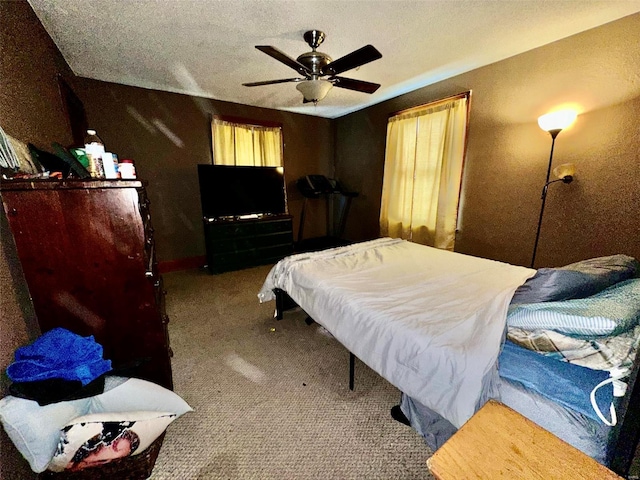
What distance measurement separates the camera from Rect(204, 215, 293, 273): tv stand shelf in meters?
3.49

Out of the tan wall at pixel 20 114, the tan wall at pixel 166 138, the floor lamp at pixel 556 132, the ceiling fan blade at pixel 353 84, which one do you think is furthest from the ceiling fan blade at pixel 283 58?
the tan wall at pixel 166 138

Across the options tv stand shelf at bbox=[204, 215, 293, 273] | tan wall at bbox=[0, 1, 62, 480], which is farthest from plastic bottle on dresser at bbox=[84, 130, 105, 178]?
tv stand shelf at bbox=[204, 215, 293, 273]

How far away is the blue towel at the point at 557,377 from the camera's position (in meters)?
0.78

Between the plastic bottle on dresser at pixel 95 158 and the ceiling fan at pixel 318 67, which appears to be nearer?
the plastic bottle on dresser at pixel 95 158

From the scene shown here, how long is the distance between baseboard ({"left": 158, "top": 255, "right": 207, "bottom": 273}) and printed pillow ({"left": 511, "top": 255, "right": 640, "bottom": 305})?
3919 millimetres

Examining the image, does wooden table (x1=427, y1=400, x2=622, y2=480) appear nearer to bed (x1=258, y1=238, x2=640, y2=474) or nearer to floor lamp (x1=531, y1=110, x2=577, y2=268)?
bed (x1=258, y1=238, x2=640, y2=474)

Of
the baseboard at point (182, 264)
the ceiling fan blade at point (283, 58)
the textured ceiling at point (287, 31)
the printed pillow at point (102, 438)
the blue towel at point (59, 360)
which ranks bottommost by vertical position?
the baseboard at point (182, 264)

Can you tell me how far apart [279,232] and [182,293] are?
62.3 inches

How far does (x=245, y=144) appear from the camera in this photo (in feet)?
13.0

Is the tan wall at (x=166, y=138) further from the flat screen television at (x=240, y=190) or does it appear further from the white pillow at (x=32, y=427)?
the white pillow at (x=32, y=427)

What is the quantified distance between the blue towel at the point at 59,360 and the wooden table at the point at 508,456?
133cm

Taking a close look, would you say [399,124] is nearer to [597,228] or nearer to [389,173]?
[389,173]

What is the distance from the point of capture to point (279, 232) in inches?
156

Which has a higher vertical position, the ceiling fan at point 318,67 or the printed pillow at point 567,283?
the ceiling fan at point 318,67
